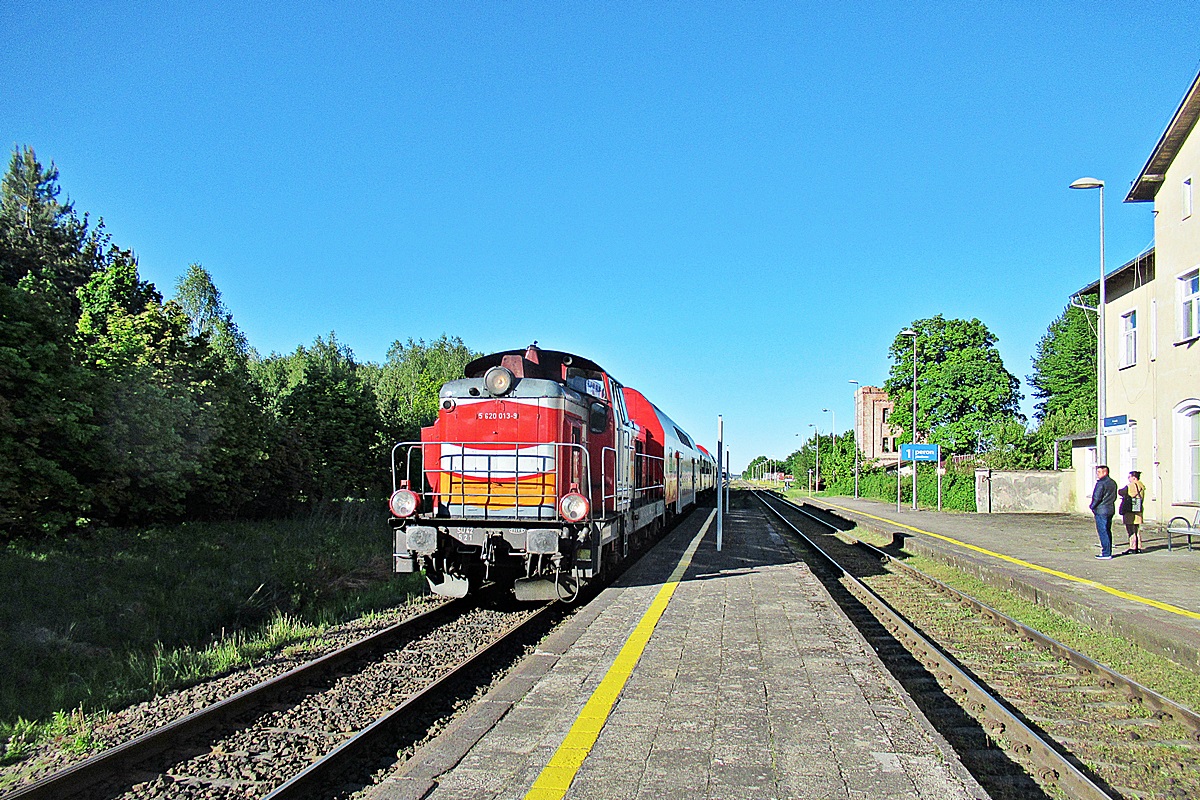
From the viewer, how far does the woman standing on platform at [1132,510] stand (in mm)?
16344

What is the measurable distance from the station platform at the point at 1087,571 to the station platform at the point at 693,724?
3.33 meters

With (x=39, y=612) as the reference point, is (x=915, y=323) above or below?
above

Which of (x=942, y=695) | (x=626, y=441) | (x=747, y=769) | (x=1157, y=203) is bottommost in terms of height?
(x=942, y=695)

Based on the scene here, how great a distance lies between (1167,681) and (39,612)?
1178 cm

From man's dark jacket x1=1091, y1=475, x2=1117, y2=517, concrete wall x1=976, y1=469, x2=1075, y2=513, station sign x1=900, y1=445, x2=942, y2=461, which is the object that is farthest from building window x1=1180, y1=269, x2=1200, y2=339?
station sign x1=900, y1=445, x2=942, y2=461

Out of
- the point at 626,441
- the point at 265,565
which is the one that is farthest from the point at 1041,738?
the point at 265,565

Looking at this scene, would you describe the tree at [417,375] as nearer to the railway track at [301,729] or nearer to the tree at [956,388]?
the railway track at [301,729]

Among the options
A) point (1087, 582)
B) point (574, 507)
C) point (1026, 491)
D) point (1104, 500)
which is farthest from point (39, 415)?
point (1026, 491)

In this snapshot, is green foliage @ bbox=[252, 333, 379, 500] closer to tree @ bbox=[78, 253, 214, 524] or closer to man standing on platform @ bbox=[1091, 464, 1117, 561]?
tree @ bbox=[78, 253, 214, 524]

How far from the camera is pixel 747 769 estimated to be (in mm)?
4508

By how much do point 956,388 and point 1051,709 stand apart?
46.1m

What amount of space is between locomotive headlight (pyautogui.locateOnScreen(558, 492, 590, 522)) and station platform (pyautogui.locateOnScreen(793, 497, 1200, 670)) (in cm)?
624

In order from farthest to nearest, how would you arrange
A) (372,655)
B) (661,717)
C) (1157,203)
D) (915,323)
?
(915,323) < (1157,203) < (372,655) < (661,717)

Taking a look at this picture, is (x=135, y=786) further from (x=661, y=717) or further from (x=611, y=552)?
(x=611, y=552)
